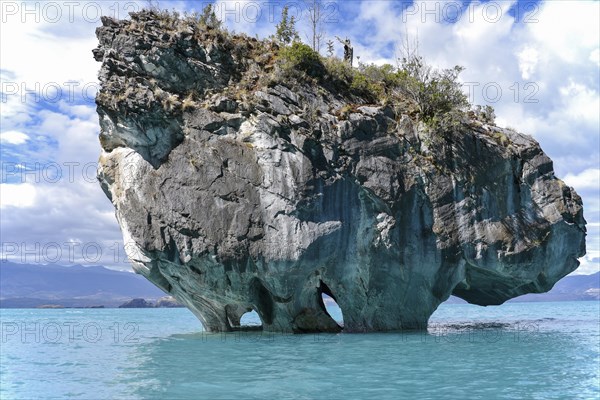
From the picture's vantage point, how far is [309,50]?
28719 millimetres

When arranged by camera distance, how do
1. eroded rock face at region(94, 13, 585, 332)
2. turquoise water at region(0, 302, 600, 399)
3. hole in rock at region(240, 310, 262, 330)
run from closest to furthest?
turquoise water at region(0, 302, 600, 399) → eroded rock face at region(94, 13, 585, 332) → hole in rock at region(240, 310, 262, 330)

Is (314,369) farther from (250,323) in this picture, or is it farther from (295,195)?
(250,323)

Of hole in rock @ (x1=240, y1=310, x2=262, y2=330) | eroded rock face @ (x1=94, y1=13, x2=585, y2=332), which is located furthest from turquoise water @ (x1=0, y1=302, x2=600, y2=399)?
hole in rock @ (x1=240, y1=310, x2=262, y2=330)

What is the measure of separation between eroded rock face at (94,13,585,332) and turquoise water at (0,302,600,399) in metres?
2.88

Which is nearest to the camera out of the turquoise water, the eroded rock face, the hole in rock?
the turquoise water

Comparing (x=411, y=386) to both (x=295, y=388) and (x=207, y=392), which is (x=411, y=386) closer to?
(x=295, y=388)

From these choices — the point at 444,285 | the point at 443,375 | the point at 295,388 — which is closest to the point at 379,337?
the point at 444,285

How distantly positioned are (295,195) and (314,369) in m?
9.83

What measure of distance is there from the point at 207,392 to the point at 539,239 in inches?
835

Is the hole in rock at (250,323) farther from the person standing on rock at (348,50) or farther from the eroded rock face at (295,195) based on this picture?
the person standing on rock at (348,50)

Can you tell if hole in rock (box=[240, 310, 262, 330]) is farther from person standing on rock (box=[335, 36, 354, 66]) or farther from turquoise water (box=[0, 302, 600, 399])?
person standing on rock (box=[335, 36, 354, 66])

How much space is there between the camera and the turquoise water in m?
13.4

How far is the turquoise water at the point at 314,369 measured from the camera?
43.8 feet

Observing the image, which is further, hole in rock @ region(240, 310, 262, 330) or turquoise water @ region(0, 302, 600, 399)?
hole in rock @ region(240, 310, 262, 330)
